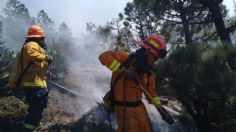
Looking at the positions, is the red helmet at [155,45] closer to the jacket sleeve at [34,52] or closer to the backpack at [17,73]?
the jacket sleeve at [34,52]

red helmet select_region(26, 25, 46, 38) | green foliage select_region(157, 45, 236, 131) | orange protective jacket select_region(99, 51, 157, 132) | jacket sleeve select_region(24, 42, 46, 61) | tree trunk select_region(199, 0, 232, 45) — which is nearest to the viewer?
orange protective jacket select_region(99, 51, 157, 132)

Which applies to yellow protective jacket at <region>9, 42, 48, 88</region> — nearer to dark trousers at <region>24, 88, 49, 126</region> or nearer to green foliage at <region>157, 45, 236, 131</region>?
dark trousers at <region>24, 88, 49, 126</region>

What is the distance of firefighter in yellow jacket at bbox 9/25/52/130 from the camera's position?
5461mm

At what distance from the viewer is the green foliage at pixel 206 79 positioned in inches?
247

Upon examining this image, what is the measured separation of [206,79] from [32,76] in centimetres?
285

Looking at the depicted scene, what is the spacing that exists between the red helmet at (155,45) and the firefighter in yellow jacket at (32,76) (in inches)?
62.3

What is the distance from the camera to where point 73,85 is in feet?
40.2

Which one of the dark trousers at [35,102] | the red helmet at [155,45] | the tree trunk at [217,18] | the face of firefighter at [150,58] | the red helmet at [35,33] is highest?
the tree trunk at [217,18]

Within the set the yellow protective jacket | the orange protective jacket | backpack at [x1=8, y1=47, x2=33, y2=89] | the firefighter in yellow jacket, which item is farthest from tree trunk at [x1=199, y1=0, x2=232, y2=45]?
backpack at [x1=8, y1=47, x2=33, y2=89]

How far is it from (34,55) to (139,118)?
177 centimetres

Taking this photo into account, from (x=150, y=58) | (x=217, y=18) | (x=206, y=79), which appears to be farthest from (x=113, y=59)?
(x=217, y=18)

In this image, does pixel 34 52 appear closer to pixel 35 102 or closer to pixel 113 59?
pixel 35 102

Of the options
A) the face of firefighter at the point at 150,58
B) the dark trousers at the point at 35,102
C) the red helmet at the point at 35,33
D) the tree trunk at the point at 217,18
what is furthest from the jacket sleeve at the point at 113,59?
the tree trunk at the point at 217,18

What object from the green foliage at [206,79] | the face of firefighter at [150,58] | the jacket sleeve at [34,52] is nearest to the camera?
the face of firefighter at [150,58]
